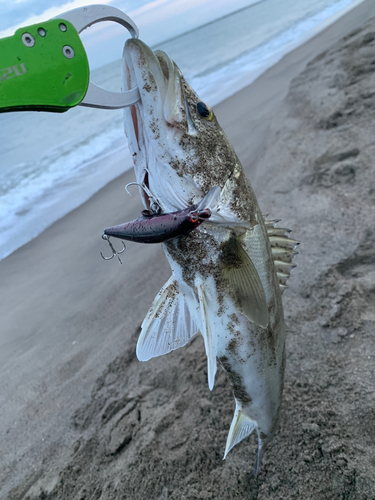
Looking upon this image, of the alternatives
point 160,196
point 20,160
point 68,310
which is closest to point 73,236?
point 68,310

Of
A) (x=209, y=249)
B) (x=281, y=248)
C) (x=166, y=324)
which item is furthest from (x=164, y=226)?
(x=281, y=248)

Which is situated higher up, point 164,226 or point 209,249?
point 164,226

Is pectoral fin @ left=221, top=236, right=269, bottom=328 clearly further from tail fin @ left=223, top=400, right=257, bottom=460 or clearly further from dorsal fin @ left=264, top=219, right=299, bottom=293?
tail fin @ left=223, top=400, right=257, bottom=460

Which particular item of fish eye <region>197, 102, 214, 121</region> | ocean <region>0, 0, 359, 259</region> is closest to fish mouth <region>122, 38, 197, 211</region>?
fish eye <region>197, 102, 214, 121</region>

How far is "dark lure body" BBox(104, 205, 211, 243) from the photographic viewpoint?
150 centimetres

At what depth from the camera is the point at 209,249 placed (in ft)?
6.06

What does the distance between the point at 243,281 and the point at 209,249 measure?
272mm

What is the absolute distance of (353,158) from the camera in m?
4.92

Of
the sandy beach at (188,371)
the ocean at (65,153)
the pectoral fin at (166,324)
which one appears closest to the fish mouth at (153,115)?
the pectoral fin at (166,324)

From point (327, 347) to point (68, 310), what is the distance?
3282 millimetres

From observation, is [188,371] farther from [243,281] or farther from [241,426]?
[243,281]

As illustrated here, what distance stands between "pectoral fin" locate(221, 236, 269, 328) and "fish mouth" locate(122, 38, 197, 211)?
1.31ft

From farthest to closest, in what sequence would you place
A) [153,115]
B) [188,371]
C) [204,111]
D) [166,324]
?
[188,371]
[166,324]
[204,111]
[153,115]

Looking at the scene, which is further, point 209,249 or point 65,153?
point 65,153
